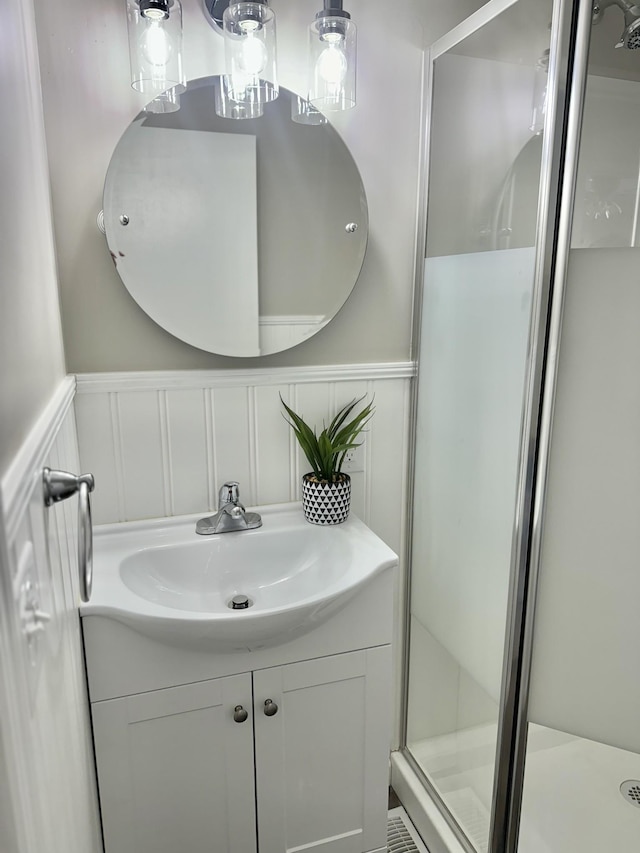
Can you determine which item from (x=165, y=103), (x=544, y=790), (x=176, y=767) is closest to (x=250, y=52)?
(x=165, y=103)

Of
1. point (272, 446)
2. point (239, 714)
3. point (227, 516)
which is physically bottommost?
point (239, 714)

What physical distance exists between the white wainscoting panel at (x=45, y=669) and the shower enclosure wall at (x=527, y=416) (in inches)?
34.9

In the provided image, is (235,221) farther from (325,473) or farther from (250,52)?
(325,473)

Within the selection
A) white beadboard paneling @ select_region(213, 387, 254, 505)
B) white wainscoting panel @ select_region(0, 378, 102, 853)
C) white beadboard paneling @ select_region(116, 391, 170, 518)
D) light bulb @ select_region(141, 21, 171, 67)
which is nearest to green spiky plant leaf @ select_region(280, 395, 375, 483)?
white beadboard paneling @ select_region(213, 387, 254, 505)

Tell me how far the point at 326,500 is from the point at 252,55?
101 centimetres

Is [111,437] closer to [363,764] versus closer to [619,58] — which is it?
[363,764]

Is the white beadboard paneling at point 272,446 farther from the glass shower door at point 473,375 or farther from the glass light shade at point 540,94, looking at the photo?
the glass light shade at point 540,94

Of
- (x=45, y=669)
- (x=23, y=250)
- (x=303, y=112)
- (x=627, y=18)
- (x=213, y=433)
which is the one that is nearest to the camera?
(x=45, y=669)

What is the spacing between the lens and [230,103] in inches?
55.2

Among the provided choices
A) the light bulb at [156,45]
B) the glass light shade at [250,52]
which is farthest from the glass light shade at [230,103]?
the light bulb at [156,45]

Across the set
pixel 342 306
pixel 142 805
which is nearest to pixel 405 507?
pixel 342 306

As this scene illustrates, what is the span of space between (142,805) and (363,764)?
496 mm

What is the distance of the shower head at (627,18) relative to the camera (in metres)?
1.12

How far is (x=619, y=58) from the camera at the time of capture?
46.3 inches
